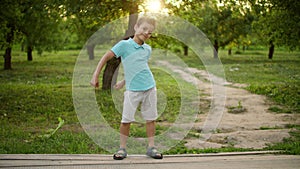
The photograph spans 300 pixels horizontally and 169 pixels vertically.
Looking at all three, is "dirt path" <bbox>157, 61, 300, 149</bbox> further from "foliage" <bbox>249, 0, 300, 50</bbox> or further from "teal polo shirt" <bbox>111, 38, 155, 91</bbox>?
"foliage" <bbox>249, 0, 300, 50</bbox>

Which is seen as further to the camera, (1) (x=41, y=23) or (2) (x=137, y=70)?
(1) (x=41, y=23)

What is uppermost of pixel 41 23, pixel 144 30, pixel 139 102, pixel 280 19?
pixel 280 19

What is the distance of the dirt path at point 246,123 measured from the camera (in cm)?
681

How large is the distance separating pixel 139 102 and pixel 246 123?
14.8 ft

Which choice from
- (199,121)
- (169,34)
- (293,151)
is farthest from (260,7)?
(293,151)

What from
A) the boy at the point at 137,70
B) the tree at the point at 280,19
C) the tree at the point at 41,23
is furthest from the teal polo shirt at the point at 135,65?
the tree at the point at 280,19

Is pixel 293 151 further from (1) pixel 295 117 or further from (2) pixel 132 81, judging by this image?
(1) pixel 295 117

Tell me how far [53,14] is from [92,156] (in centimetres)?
786

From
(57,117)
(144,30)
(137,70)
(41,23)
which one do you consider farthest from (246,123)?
(41,23)

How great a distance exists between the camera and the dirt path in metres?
6.81

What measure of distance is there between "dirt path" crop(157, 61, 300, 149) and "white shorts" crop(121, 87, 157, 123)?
1.60 meters

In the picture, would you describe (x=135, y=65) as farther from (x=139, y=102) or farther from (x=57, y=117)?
(x=57, y=117)

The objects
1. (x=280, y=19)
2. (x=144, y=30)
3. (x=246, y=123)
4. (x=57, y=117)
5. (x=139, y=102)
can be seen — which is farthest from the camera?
(x=280, y=19)

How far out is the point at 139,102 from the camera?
16.5ft
